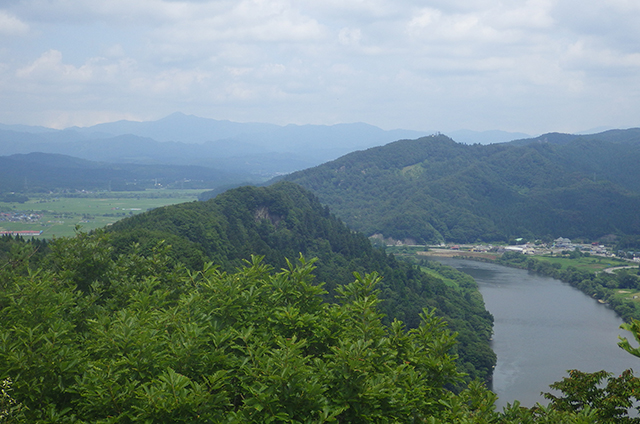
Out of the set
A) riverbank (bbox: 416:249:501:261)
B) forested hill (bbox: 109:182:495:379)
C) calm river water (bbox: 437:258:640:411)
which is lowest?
calm river water (bbox: 437:258:640:411)

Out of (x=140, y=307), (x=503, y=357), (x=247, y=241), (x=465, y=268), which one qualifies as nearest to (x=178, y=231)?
(x=247, y=241)

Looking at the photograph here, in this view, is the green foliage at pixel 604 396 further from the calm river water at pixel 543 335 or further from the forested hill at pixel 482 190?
the forested hill at pixel 482 190

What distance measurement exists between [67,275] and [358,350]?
1105cm

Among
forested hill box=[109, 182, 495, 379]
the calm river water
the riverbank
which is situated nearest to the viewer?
the calm river water

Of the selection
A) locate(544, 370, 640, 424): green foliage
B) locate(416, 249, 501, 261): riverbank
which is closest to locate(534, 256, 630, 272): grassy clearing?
locate(416, 249, 501, 261): riverbank

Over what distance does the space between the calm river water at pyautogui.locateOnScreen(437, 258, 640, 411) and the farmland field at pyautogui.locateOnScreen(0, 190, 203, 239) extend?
54.9m

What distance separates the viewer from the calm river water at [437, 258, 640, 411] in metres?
39.1

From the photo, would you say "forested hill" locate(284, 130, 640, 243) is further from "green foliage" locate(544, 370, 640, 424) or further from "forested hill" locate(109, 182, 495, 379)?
"green foliage" locate(544, 370, 640, 424)

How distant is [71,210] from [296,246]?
252ft

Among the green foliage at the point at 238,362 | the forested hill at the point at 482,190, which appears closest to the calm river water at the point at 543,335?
the green foliage at the point at 238,362

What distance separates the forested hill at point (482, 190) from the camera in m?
119

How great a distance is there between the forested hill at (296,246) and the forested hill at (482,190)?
1899 inches

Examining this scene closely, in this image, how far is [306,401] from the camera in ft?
24.4

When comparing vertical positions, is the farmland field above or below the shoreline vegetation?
above
